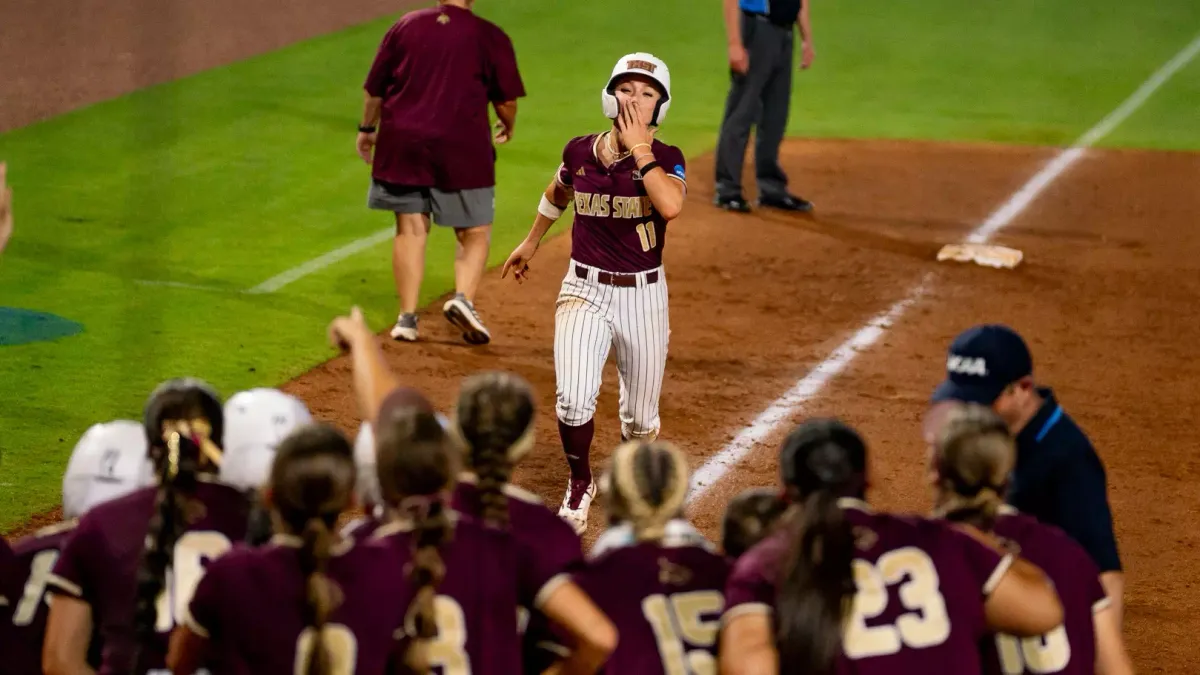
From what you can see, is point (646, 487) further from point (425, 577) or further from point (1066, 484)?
point (1066, 484)

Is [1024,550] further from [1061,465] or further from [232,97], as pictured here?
[232,97]

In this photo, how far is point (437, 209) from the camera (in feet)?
30.7

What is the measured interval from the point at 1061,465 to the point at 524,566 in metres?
1.57

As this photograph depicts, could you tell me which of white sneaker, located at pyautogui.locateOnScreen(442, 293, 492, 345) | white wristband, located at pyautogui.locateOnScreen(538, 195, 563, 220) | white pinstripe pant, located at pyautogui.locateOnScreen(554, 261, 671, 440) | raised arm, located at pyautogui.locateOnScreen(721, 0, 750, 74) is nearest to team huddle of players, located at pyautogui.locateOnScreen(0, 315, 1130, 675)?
white pinstripe pant, located at pyautogui.locateOnScreen(554, 261, 671, 440)

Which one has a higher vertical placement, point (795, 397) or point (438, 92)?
point (438, 92)

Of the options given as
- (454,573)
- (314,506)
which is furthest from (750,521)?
(314,506)

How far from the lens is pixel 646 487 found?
3527 millimetres

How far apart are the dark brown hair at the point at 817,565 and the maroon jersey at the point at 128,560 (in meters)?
1.31

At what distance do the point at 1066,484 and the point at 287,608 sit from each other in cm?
213

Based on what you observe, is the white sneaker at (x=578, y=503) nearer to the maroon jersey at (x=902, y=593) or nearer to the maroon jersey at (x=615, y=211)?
the maroon jersey at (x=615, y=211)

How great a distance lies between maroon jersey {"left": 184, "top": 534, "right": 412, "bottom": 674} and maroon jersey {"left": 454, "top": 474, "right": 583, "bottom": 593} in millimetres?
311

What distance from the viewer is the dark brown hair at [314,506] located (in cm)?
335

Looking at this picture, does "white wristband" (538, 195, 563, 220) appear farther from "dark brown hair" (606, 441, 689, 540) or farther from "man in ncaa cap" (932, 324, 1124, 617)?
"dark brown hair" (606, 441, 689, 540)

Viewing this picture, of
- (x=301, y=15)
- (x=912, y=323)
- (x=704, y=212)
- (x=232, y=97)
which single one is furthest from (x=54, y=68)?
(x=912, y=323)
